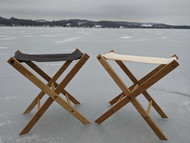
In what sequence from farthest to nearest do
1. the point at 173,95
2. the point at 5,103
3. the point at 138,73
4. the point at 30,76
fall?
1. the point at 138,73
2. the point at 173,95
3. the point at 5,103
4. the point at 30,76

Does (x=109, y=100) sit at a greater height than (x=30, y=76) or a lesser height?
lesser

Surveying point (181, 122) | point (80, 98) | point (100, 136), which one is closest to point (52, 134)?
point (100, 136)

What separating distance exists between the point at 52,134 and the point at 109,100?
3.61 feet

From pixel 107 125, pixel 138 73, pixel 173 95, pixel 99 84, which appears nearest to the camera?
pixel 107 125

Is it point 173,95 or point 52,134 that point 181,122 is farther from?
point 52,134

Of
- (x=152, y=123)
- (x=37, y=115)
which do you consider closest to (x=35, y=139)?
(x=37, y=115)

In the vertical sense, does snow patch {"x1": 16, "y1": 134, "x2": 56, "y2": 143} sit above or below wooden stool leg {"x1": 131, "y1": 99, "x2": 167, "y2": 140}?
below

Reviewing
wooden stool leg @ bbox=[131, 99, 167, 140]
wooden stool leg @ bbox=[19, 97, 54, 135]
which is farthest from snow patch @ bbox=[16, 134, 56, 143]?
wooden stool leg @ bbox=[131, 99, 167, 140]

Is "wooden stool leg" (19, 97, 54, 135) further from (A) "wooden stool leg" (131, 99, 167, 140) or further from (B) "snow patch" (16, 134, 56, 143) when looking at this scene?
(A) "wooden stool leg" (131, 99, 167, 140)

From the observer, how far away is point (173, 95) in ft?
9.37

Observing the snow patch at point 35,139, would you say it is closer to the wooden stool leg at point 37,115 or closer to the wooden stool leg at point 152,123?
the wooden stool leg at point 37,115

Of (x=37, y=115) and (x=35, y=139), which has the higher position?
(x=37, y=115)

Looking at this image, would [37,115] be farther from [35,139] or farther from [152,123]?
[152,123]

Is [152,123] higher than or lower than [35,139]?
higher
